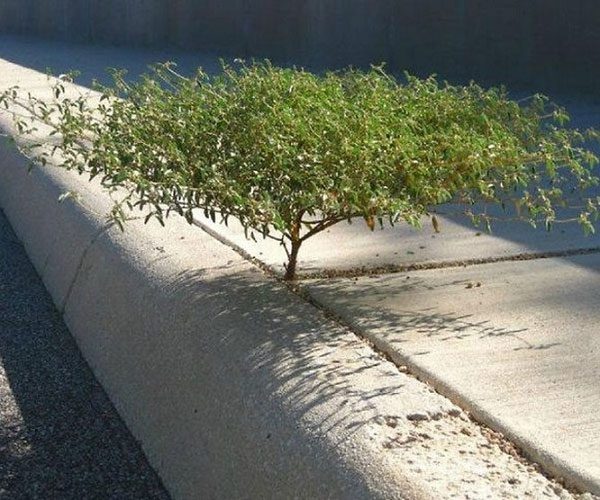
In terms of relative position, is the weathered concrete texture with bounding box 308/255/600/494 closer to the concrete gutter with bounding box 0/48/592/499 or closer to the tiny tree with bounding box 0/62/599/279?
the concrete gutter with bounding box 0/48/592/499

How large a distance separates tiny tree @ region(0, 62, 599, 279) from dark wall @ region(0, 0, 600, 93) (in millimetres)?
6491

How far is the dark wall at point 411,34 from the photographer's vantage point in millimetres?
11344

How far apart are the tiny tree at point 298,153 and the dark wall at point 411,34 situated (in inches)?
256

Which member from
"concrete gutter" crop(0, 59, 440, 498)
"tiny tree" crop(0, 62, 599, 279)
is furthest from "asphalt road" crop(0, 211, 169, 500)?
"tiny tree" crop(0, 62, 599, 279)

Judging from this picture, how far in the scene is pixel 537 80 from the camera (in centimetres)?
1165

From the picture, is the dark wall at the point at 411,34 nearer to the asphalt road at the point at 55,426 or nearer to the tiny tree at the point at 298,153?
the asphalt road at the point at 55,426

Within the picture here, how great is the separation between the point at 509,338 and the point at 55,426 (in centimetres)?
168

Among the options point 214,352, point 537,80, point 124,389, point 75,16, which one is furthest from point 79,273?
point 75,16

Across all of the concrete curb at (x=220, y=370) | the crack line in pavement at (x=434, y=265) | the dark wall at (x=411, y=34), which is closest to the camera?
the concrete curb at (x=220, y=370)

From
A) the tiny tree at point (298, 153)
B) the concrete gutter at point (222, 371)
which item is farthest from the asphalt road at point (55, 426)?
the tiny tree at point (298, 153)

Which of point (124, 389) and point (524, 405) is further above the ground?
point (524, 405)

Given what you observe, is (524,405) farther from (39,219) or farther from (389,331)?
(39,219)

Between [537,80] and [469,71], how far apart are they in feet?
3.31

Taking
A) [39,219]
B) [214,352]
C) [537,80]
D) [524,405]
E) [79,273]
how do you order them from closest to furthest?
[524,405] < [214,352] < [79,273] < [39,219] < [537,80]
